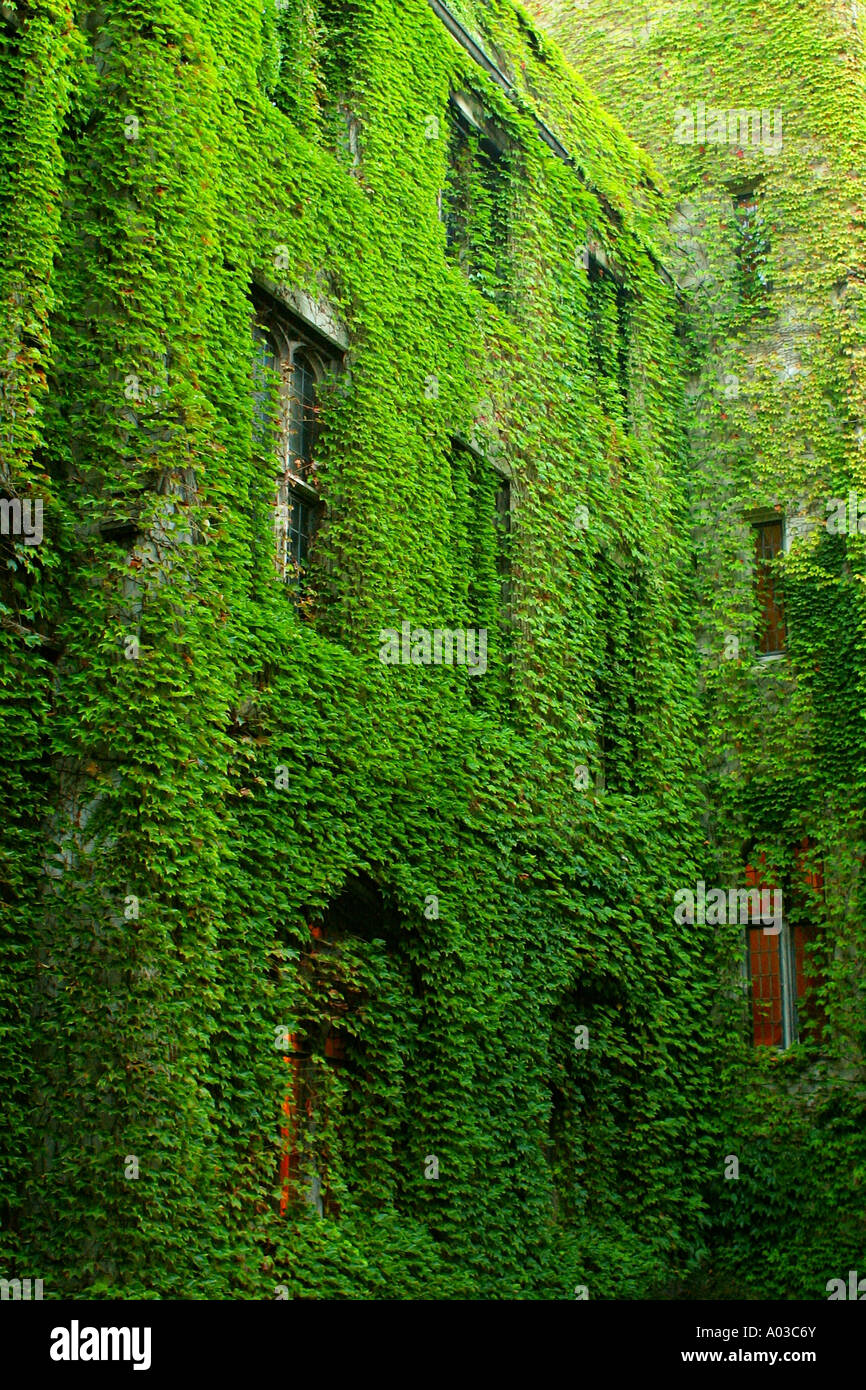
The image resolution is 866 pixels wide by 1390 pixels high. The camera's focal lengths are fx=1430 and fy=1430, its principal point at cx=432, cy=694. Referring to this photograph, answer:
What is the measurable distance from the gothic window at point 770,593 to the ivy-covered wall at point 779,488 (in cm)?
22

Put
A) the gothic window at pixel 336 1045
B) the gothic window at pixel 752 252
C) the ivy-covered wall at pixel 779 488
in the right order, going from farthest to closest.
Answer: the gothic window at pixel 752 252, the ivy-covered wall at pixel 779 488, the gothic window at pixel 336 1045

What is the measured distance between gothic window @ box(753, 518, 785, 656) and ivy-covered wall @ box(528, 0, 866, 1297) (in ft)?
0.72

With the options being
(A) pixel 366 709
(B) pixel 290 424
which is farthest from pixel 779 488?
(A) pixel 366 709

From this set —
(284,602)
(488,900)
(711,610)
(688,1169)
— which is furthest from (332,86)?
(688,1169)

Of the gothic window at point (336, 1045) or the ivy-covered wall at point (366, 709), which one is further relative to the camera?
the gothic window at point (336, 1045)

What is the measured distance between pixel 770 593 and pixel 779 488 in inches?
A: 56.4

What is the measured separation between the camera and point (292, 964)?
1008 cm

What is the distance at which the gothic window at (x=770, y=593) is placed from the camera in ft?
62.6

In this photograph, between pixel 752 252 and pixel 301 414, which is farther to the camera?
pixel 752 252

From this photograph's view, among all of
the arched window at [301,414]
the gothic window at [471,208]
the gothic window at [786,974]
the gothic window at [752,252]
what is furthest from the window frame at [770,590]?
the arched window at [301,414]

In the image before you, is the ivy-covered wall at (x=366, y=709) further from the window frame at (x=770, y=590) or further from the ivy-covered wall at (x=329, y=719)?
the window frame at (x=770, y=590)

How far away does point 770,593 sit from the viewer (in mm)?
19234

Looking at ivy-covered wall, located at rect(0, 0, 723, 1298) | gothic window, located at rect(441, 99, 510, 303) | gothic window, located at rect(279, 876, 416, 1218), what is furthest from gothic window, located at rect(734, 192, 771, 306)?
gothic window, located at rect(279, 876, 416, 1218)

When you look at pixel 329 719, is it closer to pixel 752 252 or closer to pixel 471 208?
pixel 471 208
